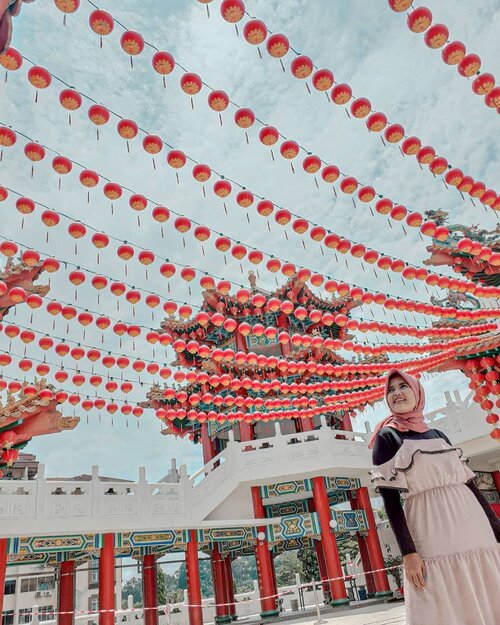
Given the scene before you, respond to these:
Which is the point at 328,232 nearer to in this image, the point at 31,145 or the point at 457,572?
the point at 31,145

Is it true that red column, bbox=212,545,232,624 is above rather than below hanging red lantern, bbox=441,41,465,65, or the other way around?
below

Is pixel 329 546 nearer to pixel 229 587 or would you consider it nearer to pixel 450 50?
pixel 229 587

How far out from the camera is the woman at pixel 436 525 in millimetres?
2209

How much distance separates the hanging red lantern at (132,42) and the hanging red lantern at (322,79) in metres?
1.76

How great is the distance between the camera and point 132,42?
4.55 meters

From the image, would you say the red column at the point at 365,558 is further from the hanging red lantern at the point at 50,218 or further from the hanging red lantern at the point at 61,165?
the hanging red lantern at the point at 61,165

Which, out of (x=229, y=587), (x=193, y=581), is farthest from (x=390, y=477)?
(x=229, y=587)

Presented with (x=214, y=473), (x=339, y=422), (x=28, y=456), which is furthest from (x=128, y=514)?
(x=28, y=456)

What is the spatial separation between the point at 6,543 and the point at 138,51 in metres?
10.9

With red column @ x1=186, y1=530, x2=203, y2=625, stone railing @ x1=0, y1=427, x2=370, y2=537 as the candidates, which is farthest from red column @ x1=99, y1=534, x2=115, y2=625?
red column @ x1=186, y1=530, x2=203, y2=625

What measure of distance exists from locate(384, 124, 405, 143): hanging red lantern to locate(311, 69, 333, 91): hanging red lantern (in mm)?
1020

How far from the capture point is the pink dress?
2193 millimetres

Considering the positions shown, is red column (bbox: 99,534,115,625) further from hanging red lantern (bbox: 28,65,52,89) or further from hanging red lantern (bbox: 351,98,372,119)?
hanging red lantern (bbox: 351,98,372,119)

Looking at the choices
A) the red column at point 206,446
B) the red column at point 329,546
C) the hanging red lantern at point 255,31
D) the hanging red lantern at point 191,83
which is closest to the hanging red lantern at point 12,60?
the hanging red lantern at point 191,83
